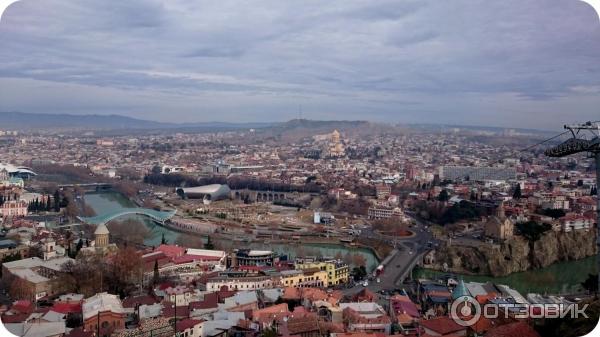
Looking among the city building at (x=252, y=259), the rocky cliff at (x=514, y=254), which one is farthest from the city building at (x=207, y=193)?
the rocky cliff at (x=514, y=254)

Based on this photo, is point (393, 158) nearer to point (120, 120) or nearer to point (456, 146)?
point (456, 146)

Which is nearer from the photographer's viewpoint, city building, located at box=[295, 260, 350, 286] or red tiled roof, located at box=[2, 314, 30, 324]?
red tiled roof, located at box=[2, 314, 30, 324]

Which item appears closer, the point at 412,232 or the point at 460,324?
the point at 460,324

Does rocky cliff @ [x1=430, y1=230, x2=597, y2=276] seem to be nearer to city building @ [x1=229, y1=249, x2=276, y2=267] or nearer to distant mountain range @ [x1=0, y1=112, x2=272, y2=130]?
city building @ [x1=229, y1=249, x2=276, y2=267]

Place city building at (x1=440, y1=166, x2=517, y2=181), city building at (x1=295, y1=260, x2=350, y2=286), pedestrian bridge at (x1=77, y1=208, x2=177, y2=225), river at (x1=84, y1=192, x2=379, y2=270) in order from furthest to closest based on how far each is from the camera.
→ city building at (x1=440, y1=166, x2=517, y2=181), pedestrian bridge at (x1=77, y1=208, x2=177, y2=225), river at (x1=84, y1=192, x2=379, y2=270), city building at (x1=295, y1=260, x2=350, y2=286)

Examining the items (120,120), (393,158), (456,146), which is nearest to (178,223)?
(393,158)

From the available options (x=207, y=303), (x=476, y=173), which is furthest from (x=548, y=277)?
(x=476, y=173)

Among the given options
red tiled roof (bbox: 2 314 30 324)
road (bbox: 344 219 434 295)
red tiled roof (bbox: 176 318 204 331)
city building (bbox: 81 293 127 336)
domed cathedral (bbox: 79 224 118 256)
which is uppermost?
red tiled roof (bbox: 176 318 204 331)

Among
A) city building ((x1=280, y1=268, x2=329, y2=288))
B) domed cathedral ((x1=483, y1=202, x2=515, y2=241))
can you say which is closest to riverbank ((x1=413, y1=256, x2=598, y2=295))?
domed cathedral ((x1=483, y1=202, x2=515, y2=241))
